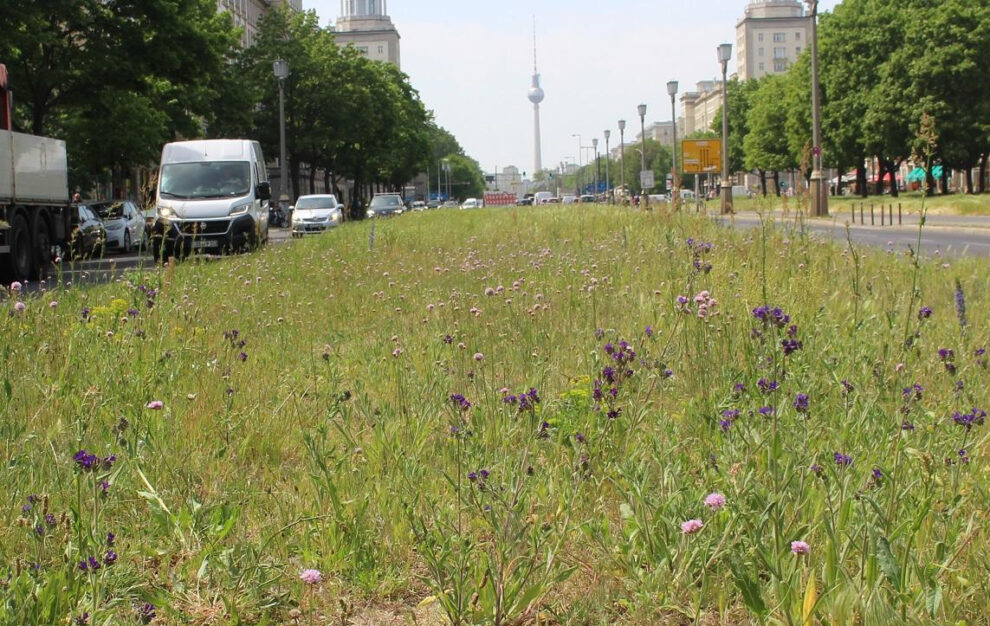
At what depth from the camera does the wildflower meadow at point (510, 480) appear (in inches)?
114

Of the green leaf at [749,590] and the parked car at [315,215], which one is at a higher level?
the parked car at [315,215]

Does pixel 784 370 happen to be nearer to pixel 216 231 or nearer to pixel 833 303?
pixel 833 303

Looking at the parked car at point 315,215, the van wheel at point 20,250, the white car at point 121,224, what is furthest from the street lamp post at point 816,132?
the van wheel at point 20,250

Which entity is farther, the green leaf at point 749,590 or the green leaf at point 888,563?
the green leaf at point 749,590

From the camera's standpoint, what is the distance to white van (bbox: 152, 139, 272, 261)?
975 inches

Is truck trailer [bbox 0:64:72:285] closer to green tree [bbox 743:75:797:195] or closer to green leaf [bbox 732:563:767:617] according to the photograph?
green leaf [bbox 732:563:767:617]

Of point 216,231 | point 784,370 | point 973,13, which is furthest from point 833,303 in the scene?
point 973,13

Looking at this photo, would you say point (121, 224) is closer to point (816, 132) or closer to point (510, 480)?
point (816, 132)

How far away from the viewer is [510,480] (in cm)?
351

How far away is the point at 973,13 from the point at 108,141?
151ft

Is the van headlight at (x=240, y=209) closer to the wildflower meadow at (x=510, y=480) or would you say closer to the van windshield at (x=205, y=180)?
the van windshield at (x=205, y=180)

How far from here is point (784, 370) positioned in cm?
428

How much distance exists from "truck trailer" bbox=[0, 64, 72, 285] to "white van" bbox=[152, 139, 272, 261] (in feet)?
8.64

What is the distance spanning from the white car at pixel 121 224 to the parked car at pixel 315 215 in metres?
4.93
